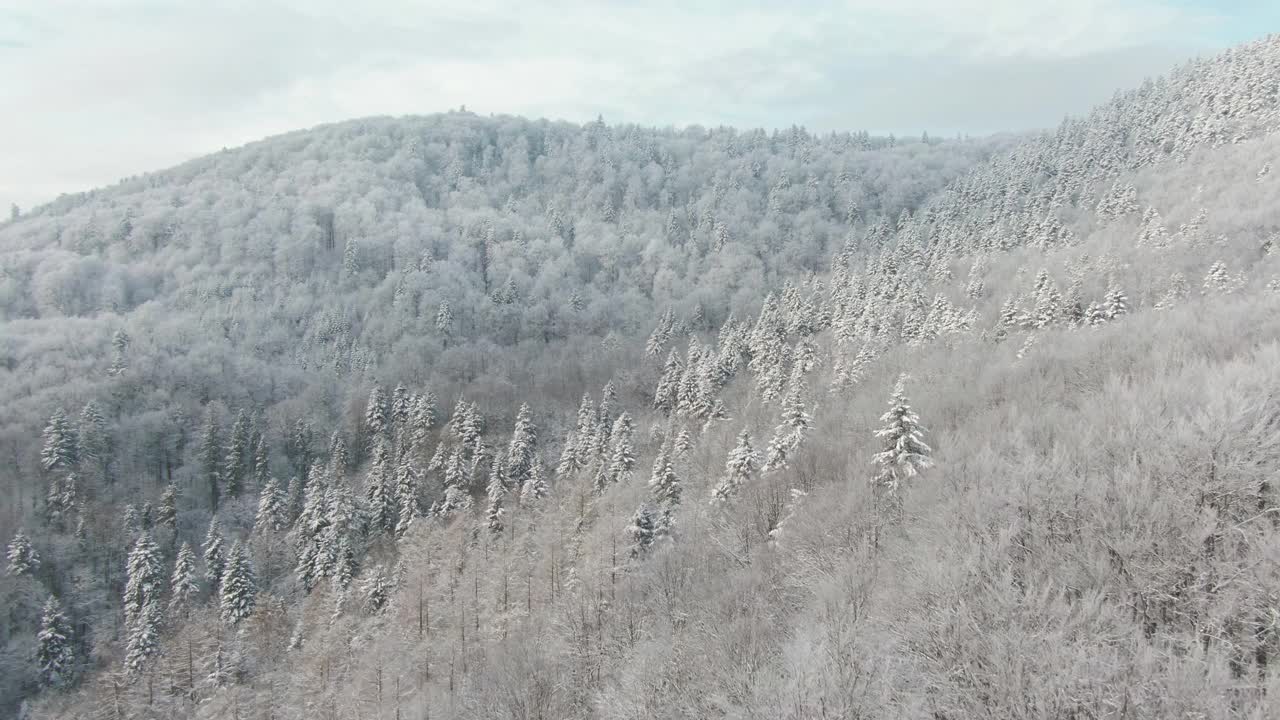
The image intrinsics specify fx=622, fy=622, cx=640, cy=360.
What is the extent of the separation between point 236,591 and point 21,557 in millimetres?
32348

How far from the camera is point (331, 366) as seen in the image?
136 metres

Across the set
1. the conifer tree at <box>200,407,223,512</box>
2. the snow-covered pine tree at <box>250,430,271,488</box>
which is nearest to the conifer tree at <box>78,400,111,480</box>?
the conifer tree at <box>200,407,223,512</box>

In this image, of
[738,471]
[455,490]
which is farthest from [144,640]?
[738,471]

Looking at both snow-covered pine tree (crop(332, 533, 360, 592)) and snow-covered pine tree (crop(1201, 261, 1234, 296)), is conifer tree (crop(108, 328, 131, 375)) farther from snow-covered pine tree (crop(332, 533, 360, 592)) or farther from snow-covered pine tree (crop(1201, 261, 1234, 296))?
snow-covered pine tree (crop(1201, 261, 1234, 296))

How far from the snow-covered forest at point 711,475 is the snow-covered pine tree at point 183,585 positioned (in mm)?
597

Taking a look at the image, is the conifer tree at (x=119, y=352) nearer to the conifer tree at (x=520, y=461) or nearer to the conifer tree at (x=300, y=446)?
the conifer tree at (x=300, y=446)

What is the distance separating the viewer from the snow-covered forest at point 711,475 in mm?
16625

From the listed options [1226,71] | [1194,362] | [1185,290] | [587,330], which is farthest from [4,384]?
[1226,71]

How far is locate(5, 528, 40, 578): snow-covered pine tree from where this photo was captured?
69938 millimetres

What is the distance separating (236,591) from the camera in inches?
2405

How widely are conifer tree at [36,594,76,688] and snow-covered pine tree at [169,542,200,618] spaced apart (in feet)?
30.5

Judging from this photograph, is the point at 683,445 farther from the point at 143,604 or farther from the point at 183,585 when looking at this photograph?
the point at 143,604

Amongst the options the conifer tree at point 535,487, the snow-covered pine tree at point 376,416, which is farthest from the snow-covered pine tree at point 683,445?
the snow-covered pine tree at point 376,416

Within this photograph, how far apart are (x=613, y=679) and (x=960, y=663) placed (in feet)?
58.4
